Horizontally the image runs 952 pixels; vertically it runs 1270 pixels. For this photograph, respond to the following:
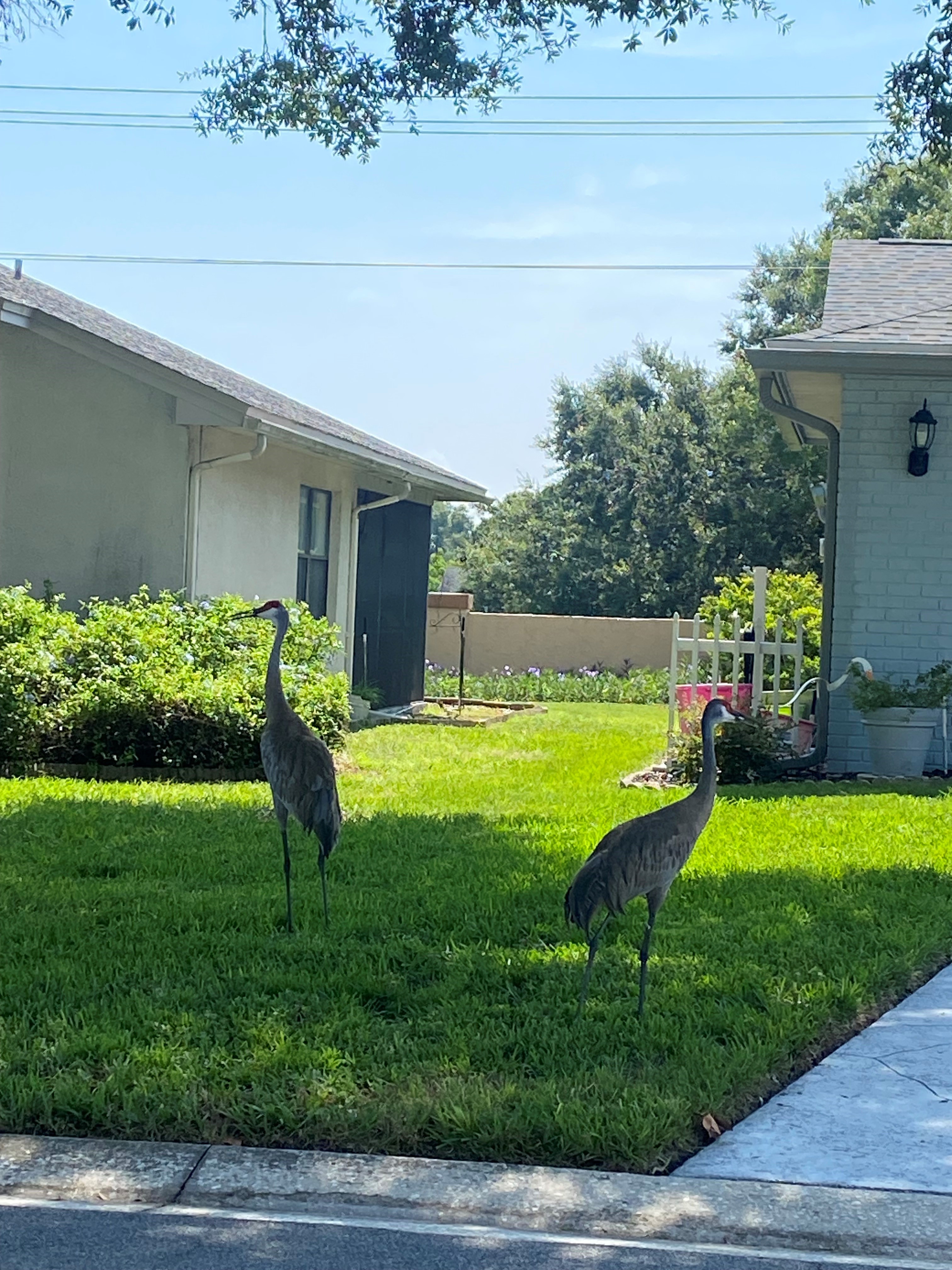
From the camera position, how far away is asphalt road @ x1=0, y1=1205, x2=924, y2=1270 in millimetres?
3555

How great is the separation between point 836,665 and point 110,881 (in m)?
6.94

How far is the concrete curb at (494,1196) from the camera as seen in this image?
12.4 feet

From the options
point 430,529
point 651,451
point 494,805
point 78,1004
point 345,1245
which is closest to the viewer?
point 345,1245

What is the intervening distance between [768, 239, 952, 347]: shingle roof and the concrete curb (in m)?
8.76

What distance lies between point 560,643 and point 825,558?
13650 millimetres

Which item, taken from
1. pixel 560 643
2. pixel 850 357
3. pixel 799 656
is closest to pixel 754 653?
pixel 799 656

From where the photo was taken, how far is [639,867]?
17.1 ft

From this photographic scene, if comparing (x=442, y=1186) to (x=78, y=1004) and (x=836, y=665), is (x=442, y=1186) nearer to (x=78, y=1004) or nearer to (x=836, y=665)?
(x=78, y=1004)

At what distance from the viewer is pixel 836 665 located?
12.4 m

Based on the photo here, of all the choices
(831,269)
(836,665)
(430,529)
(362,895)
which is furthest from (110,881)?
(430,529)

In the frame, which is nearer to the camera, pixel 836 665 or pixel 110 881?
pixel 110 881

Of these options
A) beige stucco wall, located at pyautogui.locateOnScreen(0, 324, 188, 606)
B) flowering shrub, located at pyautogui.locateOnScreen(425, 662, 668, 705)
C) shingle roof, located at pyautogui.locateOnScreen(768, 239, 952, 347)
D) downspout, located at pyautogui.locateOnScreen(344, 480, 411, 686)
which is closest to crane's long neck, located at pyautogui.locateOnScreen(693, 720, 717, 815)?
shingle roof, located at pyautogui.locateOnScreen(768, 239, 952, 347)

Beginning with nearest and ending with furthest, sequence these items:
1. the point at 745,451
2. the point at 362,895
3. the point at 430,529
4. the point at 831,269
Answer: the point at 362,895, the point at 831,269, the point at 430,529, the point at 745,451

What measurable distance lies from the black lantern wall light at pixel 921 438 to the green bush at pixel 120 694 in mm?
5159
